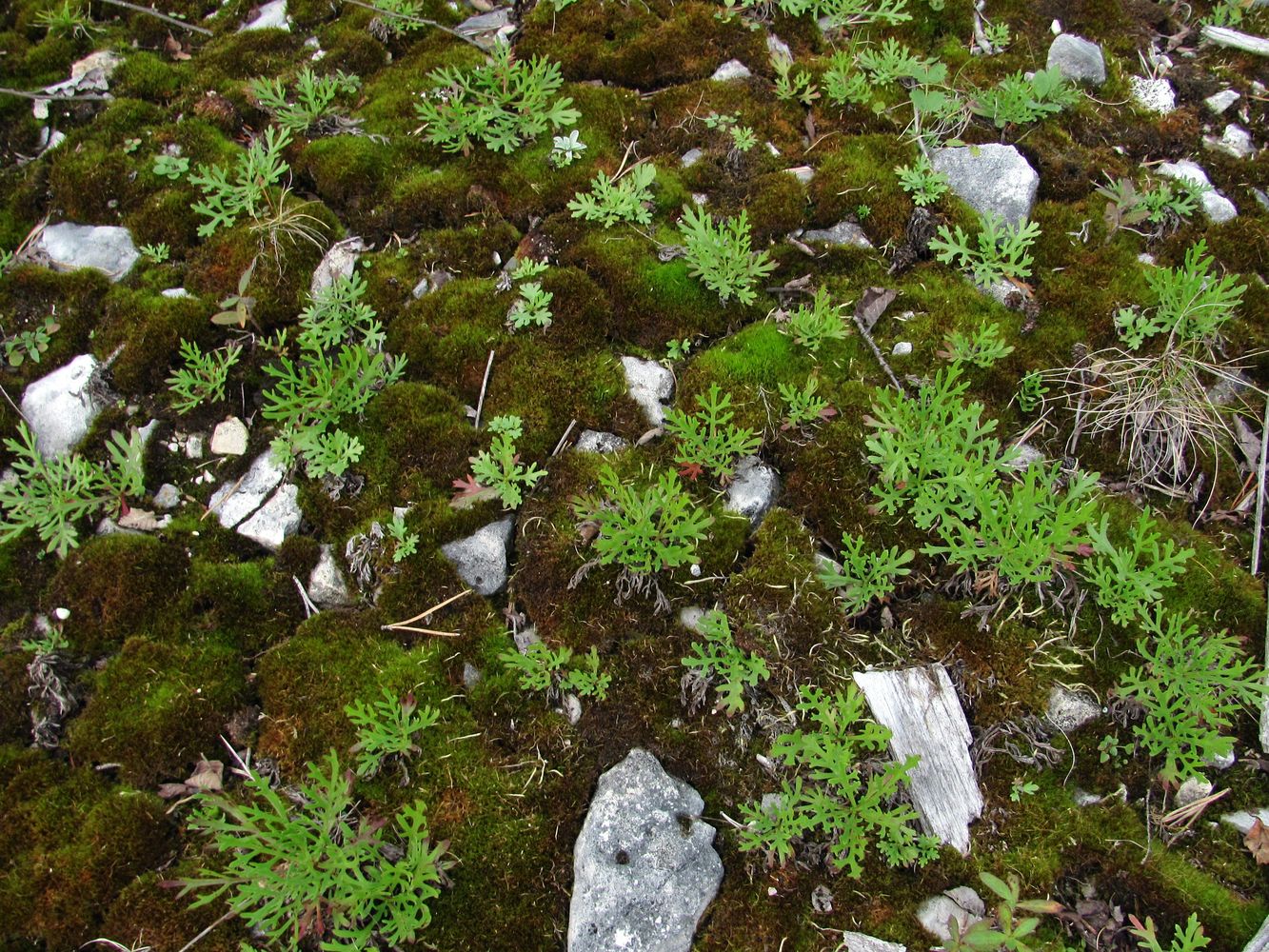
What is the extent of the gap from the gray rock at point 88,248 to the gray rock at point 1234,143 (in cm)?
800

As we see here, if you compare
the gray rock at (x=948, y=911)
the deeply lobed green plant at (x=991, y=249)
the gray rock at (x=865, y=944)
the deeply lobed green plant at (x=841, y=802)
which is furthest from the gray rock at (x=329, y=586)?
the deeply lobed green plant at (x=991, y=249)

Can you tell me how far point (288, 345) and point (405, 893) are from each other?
3458 millimetres

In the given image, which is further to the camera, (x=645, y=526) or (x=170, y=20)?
(x=170, y=20)

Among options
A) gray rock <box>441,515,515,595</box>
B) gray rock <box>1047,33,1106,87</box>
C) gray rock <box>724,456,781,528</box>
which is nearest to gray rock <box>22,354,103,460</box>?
gray rock <box>441,515,515,595</box>

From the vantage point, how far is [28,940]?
3.83 m

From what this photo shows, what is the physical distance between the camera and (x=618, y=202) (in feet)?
18.3

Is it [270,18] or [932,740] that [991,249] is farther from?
[270,18]

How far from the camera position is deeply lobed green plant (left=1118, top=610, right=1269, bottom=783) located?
3889mm

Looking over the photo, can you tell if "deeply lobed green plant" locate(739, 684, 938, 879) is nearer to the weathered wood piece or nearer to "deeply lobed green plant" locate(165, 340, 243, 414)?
the weathered wood piece

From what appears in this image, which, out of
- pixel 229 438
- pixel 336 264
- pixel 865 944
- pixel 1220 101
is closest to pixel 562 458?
pixel 229 438

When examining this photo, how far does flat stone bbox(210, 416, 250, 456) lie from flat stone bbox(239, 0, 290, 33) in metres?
3.81

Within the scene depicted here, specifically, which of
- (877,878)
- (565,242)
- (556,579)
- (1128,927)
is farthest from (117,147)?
(1128,927)

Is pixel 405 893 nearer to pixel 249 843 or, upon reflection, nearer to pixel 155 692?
pixel 249 843

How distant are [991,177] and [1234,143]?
2063 mm
